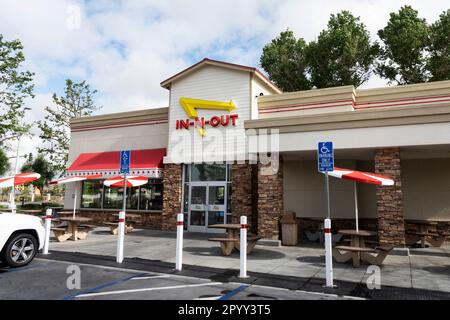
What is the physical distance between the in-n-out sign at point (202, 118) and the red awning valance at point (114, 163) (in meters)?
2.10

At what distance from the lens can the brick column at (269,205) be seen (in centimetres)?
1228

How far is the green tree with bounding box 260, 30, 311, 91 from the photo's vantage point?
31.4 m

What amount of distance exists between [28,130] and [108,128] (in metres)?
9.46

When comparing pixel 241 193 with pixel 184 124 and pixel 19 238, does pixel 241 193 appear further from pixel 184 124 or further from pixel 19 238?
Result: pixel 19 238

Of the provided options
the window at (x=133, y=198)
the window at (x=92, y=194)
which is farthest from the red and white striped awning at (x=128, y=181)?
the window at (x=92, y=194)

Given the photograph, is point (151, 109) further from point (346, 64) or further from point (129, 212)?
point (346, 64)

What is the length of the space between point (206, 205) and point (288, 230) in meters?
4.80

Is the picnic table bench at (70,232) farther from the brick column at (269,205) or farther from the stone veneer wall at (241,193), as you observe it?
the brick column at (269,205)

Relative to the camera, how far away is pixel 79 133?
20844mm

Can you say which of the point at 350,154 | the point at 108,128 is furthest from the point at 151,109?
the point at 350,154

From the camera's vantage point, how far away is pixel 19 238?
7.55 meters

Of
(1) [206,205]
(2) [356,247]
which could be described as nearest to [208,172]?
(1) [206,205]

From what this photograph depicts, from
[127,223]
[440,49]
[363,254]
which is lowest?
[363,254]

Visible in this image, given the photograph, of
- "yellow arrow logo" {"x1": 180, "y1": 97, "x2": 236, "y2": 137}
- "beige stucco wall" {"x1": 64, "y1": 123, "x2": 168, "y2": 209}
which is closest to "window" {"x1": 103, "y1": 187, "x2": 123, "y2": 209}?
"beige stucco wall" {"x1": 64, "y1": 123, "x2": 168, "y2": 209}
